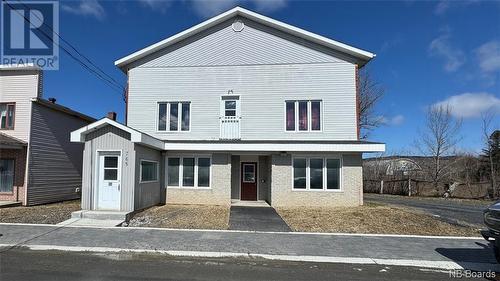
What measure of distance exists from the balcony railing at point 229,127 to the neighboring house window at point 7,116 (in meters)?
10.2

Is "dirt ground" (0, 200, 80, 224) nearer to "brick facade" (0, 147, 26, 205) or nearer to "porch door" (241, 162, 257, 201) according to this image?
"brick facade" (0, 147, 26, 205)

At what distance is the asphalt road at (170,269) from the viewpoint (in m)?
6.48

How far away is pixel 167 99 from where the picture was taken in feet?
59.1

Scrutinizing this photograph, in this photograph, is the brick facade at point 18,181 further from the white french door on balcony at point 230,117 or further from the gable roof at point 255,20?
the white french door on balcony at point 230,117

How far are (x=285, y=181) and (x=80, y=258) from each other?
10.5 meters

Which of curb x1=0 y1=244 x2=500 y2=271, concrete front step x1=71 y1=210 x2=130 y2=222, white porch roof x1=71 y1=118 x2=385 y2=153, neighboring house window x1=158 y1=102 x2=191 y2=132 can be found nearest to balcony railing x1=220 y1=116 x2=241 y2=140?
white porch roof x1=71 y1=118 x2=385 y2=153

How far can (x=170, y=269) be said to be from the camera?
23.0 ft

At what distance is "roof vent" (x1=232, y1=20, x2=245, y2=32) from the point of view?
59.1 feet

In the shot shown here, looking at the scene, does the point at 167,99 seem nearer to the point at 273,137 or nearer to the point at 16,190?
the point at 273,137

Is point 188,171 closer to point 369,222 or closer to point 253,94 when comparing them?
point 253,94

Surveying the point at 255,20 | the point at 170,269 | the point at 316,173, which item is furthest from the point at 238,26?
the point at 170,269

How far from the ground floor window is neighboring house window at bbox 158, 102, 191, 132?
7293 mm

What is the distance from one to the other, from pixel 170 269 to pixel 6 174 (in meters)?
14.3

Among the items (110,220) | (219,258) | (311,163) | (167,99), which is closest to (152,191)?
(110,220)
